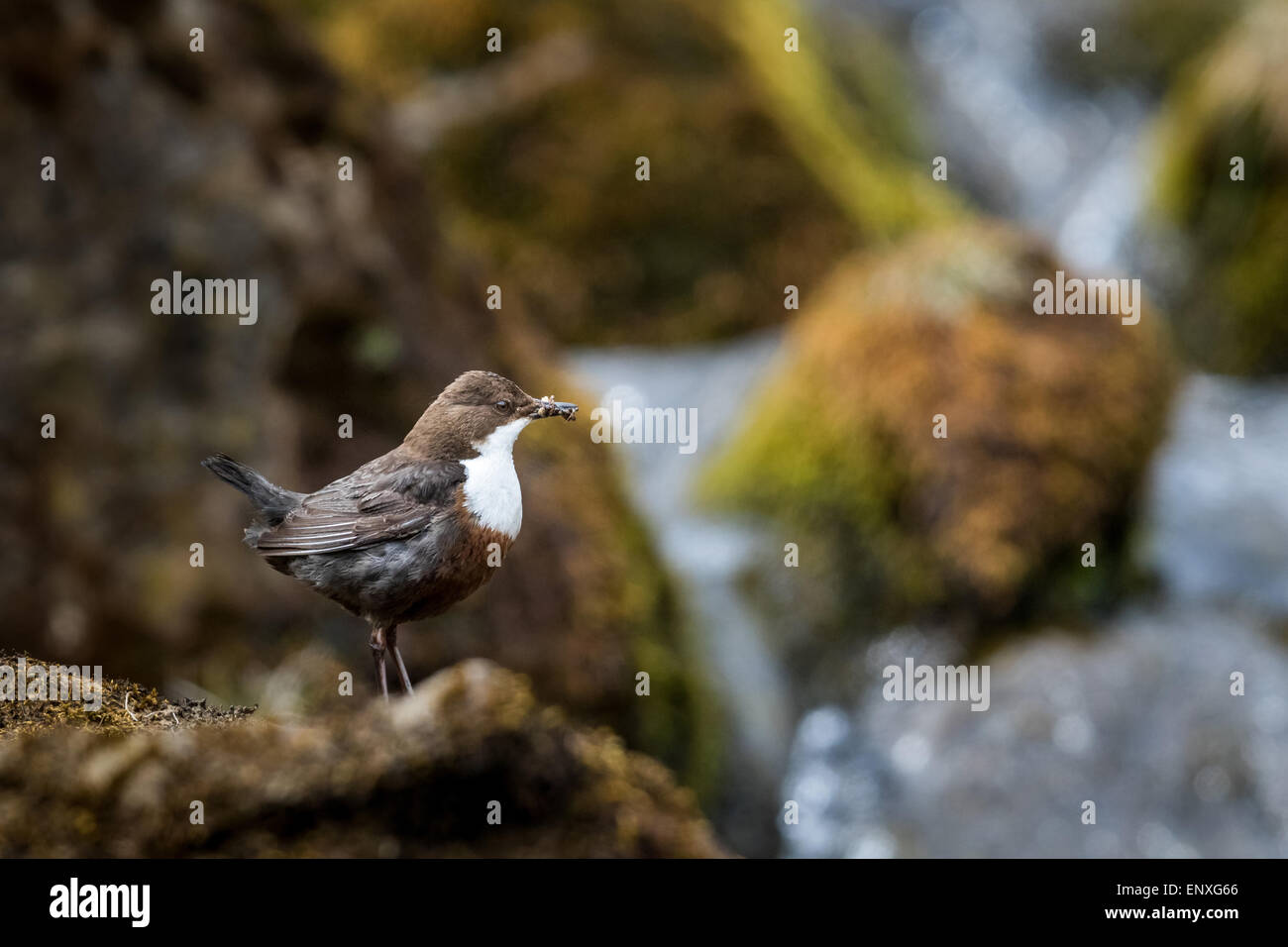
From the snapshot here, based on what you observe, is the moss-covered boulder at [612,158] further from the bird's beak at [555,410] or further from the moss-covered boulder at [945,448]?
the bird's beak at [555,410]

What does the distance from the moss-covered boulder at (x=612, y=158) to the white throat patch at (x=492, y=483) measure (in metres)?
8.63

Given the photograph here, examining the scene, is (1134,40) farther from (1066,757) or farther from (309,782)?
(309,782)

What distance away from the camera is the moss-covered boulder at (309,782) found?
2.21m

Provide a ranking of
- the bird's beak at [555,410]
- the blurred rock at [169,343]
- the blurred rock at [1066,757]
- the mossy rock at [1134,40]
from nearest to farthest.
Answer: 1. the bird's beak at [555,410]
2. the blurred rock at [169,343]
3. the blurred rock at [1066,757]
4. the mossy rock at [1134,40]

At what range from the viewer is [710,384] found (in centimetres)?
966

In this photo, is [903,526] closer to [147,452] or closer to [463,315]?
[463,315]

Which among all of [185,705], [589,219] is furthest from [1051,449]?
[185,705]

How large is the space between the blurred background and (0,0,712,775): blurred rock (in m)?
0.02

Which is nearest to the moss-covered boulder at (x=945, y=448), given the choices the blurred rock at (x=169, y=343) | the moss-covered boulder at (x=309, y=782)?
the blurred rock at (x=169, y=343)

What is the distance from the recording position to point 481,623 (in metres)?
5.30

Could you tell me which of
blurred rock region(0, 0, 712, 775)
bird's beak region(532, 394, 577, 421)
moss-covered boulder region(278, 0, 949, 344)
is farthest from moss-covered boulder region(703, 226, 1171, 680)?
bird's beak region(532, 394, 577, 421)
